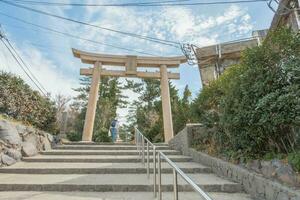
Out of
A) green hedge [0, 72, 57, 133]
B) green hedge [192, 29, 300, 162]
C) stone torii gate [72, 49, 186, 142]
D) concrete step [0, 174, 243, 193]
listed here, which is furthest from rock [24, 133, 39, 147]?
green hedge [192, 29, 300, 162]

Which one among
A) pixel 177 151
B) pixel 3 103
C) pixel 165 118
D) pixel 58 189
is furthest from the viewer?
pixel 165 118

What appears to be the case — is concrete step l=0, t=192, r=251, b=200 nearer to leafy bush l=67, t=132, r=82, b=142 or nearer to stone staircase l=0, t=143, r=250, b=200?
stone staircase l=0, t=143, r=250, b=200

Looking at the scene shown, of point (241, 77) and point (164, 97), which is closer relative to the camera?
point (241, 77)

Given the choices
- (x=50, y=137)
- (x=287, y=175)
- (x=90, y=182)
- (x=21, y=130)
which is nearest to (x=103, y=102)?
(x=50, y=137)

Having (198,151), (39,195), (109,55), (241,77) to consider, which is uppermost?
(109,55)

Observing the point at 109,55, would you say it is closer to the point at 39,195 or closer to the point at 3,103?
the point at 3,103

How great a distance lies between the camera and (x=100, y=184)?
4434 mm

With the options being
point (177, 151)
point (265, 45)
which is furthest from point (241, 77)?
point (177, 151)

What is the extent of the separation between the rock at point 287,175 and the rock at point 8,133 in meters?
5.61

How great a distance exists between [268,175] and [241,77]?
159 cm

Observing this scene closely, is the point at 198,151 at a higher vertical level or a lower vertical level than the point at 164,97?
lower

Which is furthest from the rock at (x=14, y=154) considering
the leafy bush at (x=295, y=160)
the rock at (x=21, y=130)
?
the leafy bush at (x=295, y=160)

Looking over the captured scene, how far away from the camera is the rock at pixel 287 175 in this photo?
332cm

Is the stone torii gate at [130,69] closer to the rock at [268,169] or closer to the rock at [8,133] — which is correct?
the rock at [8,133]
